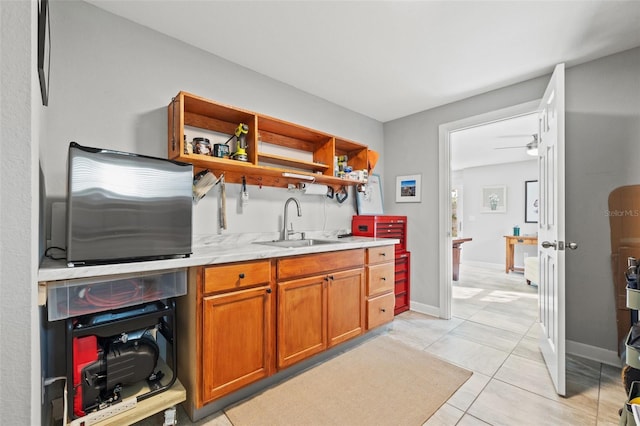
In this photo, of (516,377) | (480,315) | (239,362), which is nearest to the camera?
(239,362)

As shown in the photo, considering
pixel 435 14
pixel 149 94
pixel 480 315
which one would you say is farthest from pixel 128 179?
pixel 480 315

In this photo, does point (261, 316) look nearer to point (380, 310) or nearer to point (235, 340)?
point (235, 340)

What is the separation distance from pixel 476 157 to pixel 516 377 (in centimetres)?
491

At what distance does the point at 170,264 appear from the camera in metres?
1.43

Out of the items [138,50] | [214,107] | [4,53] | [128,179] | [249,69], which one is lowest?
[128,179]

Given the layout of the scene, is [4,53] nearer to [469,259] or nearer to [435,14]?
[435,14]

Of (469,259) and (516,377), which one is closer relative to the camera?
(516,377)

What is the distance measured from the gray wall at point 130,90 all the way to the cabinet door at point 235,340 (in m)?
0.74

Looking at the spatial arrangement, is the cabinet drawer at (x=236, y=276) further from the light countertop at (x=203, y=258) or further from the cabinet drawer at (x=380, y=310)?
the cabinet drawer at (x=380, y=310)

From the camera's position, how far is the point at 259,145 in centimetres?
253

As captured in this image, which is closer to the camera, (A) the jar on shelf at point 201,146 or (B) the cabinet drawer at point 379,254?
(A) the jar on shelf at point 201,146

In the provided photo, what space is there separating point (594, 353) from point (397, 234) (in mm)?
1931

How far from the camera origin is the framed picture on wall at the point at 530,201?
5.96 metres

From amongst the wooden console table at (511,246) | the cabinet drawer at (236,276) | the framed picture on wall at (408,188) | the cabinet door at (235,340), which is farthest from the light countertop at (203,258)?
the wooden console table at (511,246)
